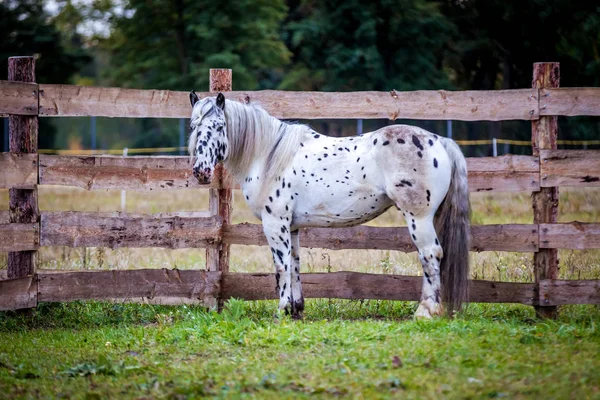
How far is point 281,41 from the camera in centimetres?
3075

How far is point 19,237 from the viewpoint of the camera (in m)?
6.74

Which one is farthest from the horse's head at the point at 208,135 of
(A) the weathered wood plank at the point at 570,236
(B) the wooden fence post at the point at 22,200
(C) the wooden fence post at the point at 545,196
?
(A) the weathered wood plank at the point at 570,236

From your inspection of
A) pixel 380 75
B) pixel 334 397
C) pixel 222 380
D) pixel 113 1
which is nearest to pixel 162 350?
pixel 222 380

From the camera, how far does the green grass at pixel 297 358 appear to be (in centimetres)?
433

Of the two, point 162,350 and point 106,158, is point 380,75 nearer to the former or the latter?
point 106,158

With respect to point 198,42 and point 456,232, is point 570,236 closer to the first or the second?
point 456,232

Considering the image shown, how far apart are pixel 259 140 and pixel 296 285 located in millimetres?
1360

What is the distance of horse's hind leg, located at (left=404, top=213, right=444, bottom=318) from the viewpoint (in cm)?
630

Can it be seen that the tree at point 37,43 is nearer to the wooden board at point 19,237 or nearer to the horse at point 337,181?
the wooden board at point 19,237

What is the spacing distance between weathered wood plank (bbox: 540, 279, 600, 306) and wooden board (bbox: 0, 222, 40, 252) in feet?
15.3

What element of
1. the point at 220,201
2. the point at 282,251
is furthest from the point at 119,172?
the point at 282,251

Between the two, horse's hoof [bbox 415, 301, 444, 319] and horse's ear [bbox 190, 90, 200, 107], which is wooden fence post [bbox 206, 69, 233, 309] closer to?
horse's ear [bbox 190, 90, 200, 107]

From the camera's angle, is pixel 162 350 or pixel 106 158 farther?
pixel 106 158

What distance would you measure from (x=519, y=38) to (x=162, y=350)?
23.0 metres
